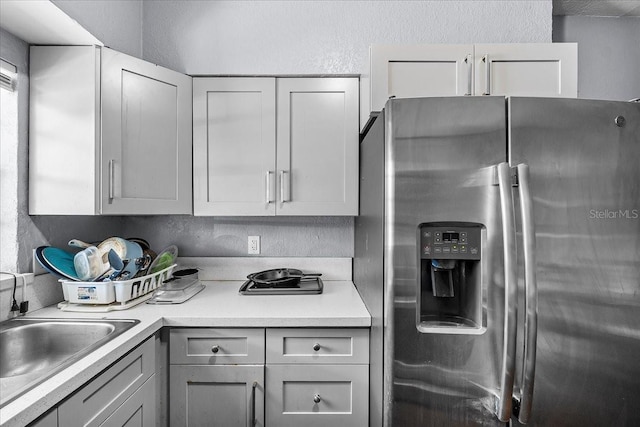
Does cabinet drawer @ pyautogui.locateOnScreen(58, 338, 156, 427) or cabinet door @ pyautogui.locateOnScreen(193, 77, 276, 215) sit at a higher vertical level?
cabinet door @ pyautogui.locateOnScreen(193, 77, 276, 215)

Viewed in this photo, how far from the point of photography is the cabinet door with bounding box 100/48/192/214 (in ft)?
5.20

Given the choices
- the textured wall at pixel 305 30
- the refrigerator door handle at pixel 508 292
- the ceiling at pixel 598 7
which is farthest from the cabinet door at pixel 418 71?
the ceiling at pixel 598 7

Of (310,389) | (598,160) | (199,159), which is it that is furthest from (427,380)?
(199,159)

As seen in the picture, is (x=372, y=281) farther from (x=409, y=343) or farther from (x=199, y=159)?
(x=199, y=159)

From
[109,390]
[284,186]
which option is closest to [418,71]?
[284,186]

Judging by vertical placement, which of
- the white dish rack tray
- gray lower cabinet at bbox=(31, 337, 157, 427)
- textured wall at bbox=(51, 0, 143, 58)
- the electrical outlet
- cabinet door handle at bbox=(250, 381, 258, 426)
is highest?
textured wall at bbox=(51, 0, 143, 58)

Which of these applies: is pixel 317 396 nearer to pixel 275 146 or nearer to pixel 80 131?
pixel 275 146

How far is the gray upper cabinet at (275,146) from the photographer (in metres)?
1.90

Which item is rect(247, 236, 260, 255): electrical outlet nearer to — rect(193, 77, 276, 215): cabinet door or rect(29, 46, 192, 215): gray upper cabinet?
rect(193, 77, 276, 215): cabinet door

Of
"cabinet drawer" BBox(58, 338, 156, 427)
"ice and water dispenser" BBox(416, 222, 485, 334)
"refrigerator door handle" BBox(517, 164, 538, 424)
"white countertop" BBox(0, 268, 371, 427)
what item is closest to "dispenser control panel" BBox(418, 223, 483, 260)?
"ice and water dispenser" BBox(416, 222, 485, 334)

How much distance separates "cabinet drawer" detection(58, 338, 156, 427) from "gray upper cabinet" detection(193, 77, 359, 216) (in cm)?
80

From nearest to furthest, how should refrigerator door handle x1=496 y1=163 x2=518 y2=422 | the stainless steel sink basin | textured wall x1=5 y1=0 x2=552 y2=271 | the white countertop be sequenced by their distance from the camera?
the white countertop
refrigerator door handle x1=496 y1=163 x2=518 y2=422
the stainless steel sink basin
textured wall x1=5 y1=0 x2=552 y2=271

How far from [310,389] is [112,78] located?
1.54m

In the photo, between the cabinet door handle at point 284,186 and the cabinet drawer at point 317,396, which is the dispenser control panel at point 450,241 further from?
the cabinet door handle at point 284,186
